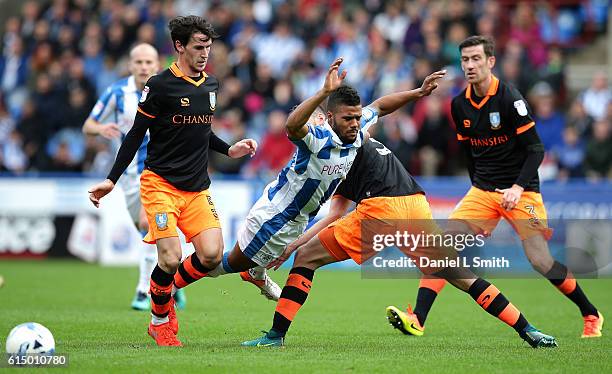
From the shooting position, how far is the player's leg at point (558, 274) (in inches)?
367

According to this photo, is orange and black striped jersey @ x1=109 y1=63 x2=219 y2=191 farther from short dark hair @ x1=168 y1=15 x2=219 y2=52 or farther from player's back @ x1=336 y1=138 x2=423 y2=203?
player's back @ x1=336 y1=138 x2=423 y2=203

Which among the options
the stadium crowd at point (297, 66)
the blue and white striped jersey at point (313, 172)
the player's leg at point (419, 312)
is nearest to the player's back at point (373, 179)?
the blue and white striped jersey at point (313, 172)

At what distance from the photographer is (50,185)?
18422mm

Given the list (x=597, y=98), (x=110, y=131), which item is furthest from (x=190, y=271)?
(x=597, y=98)

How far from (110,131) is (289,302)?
3760 millimetres

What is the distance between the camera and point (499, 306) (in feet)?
27.1

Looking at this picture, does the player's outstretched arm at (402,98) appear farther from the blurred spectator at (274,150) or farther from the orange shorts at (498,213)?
the blurred spectator at (274,150)

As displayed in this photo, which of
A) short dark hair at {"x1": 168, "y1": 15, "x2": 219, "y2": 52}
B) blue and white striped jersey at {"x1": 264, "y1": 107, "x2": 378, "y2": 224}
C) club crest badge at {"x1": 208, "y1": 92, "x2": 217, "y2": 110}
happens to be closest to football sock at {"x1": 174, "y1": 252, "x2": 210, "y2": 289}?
blue and white striped jersey at {"x1": 264, "y1": 107, "x2": 378, "y2": 224}

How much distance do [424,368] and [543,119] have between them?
465 inches

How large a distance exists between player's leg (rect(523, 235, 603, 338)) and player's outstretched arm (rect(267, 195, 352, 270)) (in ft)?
6.15

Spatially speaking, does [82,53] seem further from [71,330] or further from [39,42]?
[71,330]

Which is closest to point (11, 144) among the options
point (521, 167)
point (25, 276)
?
point (25, 276)

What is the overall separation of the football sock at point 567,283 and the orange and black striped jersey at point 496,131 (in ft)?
2.72

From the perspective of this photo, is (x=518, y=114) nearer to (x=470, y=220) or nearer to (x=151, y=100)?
(x=470, y=220)
